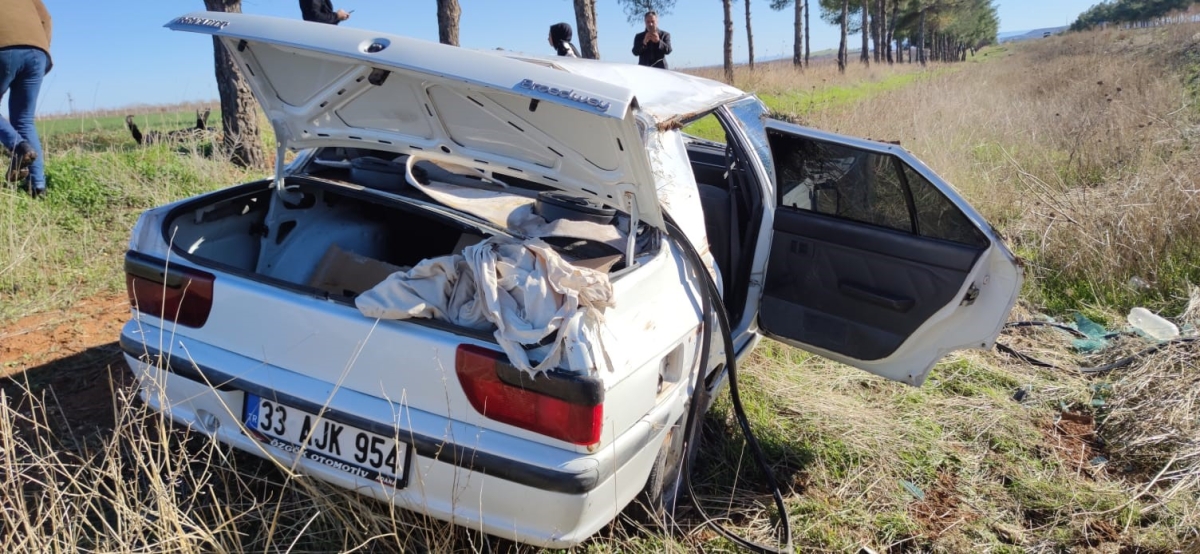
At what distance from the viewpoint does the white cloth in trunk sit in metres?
1.86

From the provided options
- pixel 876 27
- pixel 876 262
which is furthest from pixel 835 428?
pixel 876 27

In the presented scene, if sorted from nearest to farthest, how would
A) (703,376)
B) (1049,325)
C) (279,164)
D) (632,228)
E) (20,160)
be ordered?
(632,228) → (703,376) → (279,164) → (1049,325) → (20,160)

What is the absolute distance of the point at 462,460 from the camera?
1943 mm

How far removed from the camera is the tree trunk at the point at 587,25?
1076 centimetres

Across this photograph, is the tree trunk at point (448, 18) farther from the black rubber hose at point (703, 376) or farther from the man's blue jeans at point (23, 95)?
the black rubber hose at point (703, 376)

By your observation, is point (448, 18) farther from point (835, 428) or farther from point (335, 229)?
point (835, 428)

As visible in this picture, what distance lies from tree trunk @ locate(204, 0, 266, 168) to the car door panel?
591 centimetres

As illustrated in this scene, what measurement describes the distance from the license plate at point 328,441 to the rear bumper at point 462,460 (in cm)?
2

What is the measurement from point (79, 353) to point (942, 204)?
4263mm

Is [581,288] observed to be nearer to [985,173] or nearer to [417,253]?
[417,253]

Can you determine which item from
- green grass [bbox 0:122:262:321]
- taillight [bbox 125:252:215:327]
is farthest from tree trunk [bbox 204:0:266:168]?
taillight [bbox 125:252:215:327]

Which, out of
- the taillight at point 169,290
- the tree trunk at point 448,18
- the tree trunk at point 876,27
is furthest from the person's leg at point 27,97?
the tree trunk at point 876,27

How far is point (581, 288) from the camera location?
1955 millimetres

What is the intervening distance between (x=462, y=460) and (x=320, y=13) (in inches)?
240
